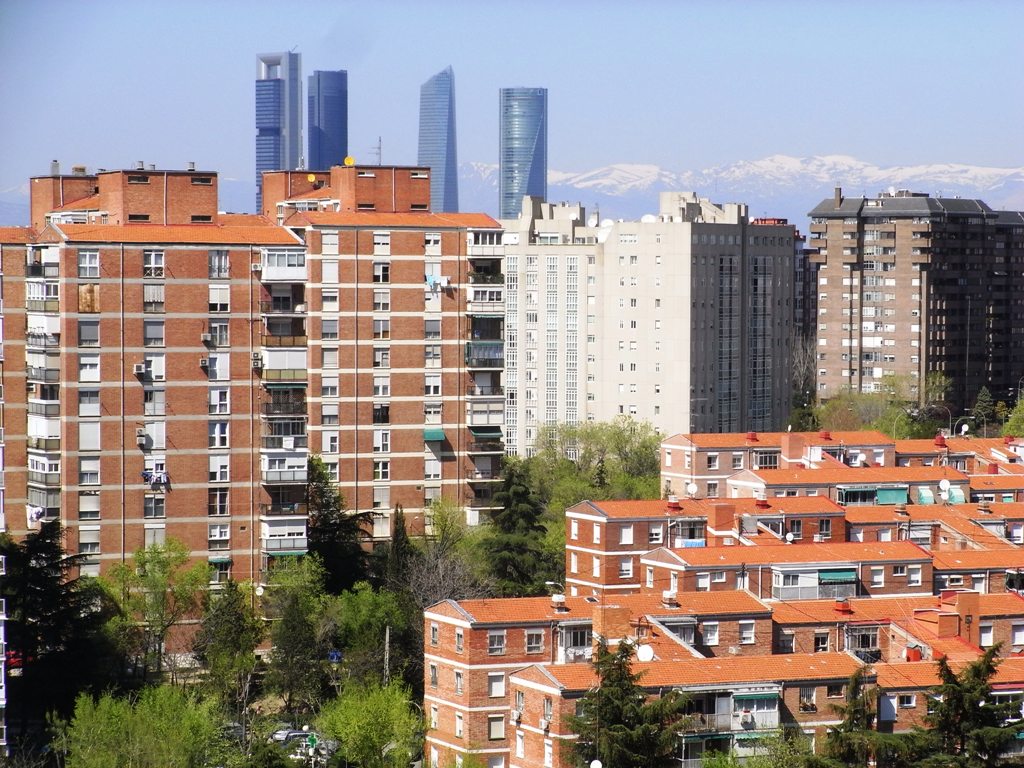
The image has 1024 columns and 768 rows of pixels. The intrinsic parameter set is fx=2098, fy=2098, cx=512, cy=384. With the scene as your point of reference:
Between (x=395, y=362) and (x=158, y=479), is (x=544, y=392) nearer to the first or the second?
(x=395, y=362)

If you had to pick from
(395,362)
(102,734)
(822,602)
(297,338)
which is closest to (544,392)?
(395,362)

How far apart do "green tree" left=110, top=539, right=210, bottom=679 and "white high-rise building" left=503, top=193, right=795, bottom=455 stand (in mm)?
49151

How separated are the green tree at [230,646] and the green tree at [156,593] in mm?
596

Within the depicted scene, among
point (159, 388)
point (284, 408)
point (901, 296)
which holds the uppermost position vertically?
point (901, 296)

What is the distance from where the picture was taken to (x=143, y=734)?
4047cm

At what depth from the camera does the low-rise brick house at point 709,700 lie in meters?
40.2

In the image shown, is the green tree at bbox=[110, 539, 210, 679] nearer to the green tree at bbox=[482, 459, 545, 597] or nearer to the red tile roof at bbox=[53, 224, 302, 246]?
the red tile roof at bbox=[53, 224, 302, 246]

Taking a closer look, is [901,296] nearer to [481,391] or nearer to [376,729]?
[481,391]

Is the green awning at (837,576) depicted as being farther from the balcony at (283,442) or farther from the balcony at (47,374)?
the balcony at (47,374)

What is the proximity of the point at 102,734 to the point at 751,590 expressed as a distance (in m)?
17.1

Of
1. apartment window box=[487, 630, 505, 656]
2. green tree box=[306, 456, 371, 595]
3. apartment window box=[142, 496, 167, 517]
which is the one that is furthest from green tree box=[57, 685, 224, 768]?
green tree box=[306, 456, 371, 595]

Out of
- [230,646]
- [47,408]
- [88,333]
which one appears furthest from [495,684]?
[47,408]

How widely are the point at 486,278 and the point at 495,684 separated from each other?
79.1ft

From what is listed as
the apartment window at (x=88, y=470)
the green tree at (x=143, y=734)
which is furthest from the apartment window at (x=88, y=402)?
the green tree at (x=143, y=734)
